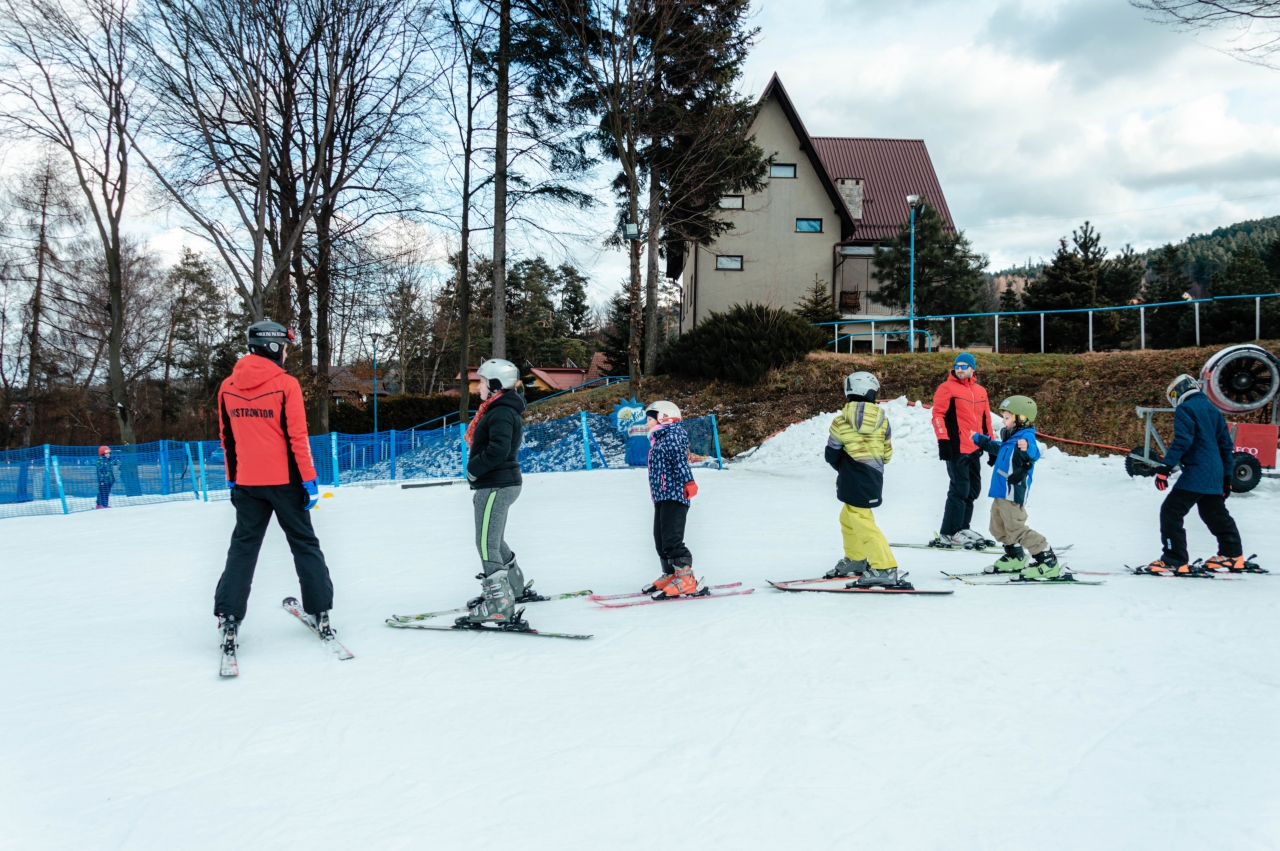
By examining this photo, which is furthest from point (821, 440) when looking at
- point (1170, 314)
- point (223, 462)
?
point (1170, 314)

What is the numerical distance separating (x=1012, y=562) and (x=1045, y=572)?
0.36 meters

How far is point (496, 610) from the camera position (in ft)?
15.6

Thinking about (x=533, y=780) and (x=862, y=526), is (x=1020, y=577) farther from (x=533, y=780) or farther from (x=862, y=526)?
(x=533, y=780)

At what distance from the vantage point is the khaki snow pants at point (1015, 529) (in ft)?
19.4

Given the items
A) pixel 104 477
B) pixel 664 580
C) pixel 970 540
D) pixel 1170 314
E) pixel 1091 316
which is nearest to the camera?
pixel 664 580

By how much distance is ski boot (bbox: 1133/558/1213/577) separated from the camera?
5.96 meters

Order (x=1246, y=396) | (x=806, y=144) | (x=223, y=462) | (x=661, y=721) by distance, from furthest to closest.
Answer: (x=806, y=144), (x=223, y=462), (x=1246, y=396), (x=661, y=721)

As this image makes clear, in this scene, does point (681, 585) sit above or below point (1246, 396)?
below

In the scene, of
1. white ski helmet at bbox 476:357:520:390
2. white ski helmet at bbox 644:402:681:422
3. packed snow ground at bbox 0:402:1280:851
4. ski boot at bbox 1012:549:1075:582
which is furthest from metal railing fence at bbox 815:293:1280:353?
white ski helmet at bbox 476:357:520:390

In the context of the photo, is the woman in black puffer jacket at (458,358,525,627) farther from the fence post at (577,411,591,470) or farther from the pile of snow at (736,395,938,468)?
the fence post at (577,411,591,470)

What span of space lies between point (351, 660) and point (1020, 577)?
15.4 feet

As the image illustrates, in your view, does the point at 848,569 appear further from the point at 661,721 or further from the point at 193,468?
the point at 193,468

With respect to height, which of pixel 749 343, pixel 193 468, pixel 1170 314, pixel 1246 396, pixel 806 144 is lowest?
pixel 193 468

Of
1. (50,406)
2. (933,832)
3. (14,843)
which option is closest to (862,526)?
(933,832)
